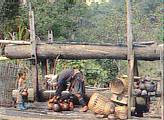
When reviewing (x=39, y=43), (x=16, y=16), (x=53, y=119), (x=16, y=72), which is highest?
(x=16, y=16)

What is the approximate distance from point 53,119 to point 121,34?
8.80 metres

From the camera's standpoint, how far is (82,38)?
60.8 feet

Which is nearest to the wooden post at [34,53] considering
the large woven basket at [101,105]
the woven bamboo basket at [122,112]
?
the large woven basket at [101,105]

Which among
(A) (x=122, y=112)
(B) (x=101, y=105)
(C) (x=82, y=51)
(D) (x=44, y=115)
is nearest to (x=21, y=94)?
(D) (x=44, y=115)

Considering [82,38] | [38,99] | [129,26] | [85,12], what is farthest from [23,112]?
[85,12]

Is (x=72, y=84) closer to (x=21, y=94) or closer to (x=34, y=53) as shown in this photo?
(x=34, y=53)

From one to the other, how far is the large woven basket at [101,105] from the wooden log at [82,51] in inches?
32.1

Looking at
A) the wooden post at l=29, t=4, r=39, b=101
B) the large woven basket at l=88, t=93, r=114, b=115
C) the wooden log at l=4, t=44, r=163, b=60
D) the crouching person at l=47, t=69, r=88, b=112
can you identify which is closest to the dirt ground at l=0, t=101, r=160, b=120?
the large woven basket at l=88, t=93, r=114, b=115

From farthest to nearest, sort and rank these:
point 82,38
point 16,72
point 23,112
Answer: point 82,38 → point 16,72 → point 23,112

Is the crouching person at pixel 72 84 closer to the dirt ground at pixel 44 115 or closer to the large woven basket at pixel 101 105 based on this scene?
→ the dirt ground at pixel 44 115

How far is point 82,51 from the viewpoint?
881cm

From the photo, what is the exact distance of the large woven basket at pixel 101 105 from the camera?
8.16 metres

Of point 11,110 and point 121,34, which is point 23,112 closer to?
point 11,110

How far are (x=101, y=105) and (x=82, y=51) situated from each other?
118cm
